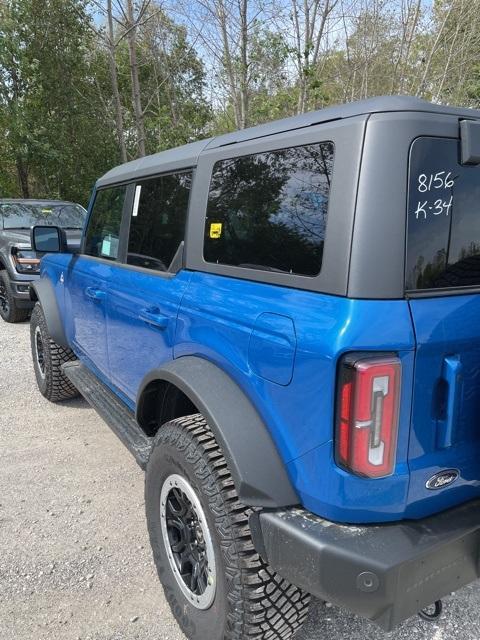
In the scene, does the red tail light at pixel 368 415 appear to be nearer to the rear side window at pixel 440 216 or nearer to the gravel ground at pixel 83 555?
the rear side window at pixel 440 216

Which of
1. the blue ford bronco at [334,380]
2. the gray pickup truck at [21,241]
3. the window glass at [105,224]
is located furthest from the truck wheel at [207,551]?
the gray pickup truck at [21,241]

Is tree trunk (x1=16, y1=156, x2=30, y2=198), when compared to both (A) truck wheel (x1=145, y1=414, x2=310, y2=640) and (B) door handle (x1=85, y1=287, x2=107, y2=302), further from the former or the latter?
(A) truck wheel (x1=145, y1=414, x2=310, y2=640)

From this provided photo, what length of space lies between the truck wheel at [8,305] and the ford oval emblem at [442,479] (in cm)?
663

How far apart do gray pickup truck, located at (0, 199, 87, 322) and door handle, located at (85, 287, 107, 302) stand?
309cm

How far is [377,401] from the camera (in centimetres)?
143

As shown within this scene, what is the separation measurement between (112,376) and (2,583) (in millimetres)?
1218

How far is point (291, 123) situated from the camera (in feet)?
5.94

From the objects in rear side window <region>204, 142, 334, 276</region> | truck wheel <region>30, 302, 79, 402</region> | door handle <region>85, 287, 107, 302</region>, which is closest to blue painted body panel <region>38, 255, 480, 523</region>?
rear side window <region>204, 142, 334, 276</region>

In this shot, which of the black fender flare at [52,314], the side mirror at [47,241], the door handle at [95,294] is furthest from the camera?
the black fender flare at [52,314]

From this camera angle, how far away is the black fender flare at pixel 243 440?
5.29 feet

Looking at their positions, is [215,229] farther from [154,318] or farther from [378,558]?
[378,558]

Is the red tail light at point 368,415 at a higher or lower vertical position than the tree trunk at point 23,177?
lower

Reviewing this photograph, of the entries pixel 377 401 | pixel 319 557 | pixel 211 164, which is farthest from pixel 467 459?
Answer: pixel 211 164

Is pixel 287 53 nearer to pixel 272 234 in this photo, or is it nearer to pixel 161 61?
pixel 161 61
